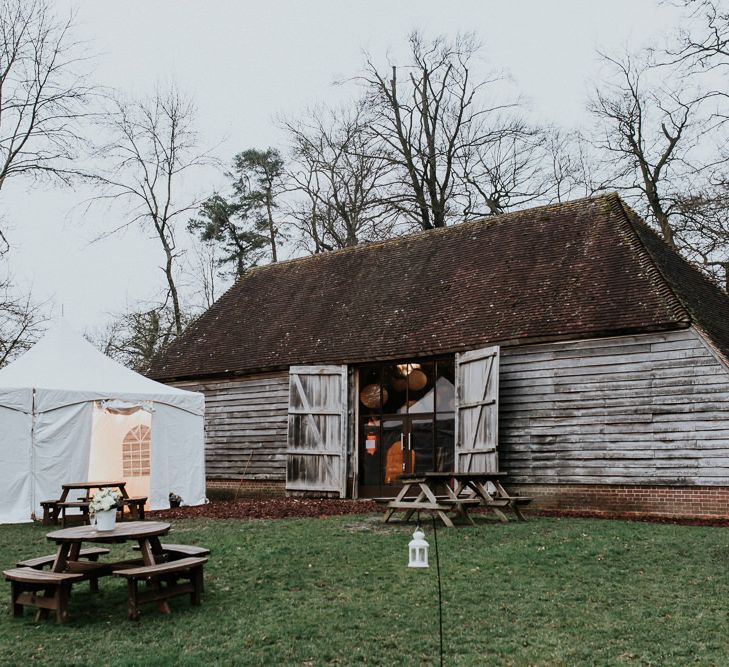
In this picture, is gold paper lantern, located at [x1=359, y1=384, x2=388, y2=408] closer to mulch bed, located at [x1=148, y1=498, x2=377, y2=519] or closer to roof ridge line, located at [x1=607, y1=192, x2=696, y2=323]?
mulch bed, located at [x1=148, y1=498, x2=377, y2=519]

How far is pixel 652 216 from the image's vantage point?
2359 cm

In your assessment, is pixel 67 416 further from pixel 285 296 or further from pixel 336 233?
pixel 336 233

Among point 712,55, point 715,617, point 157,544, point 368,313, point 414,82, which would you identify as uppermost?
point 414,82

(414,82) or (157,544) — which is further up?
(414,82)

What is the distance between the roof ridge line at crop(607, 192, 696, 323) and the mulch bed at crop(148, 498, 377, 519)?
625cm

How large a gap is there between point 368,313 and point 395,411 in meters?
2.45

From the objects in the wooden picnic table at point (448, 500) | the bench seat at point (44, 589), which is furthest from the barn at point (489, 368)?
the bench seat at point (44, 589)

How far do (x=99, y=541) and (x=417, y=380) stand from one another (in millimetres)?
10063

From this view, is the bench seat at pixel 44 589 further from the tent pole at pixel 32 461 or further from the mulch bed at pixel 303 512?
the tent pole at pixel 32 461

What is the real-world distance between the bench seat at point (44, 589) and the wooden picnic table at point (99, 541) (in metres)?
0.28

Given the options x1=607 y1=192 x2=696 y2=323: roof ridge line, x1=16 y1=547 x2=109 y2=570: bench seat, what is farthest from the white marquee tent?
x1=607 y1=192 x2=696 y2=323: roof ridge line

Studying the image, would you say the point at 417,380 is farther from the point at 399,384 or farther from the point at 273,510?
the point at 273,510

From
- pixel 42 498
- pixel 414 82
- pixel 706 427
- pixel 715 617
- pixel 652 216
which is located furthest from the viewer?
pixel 414 82

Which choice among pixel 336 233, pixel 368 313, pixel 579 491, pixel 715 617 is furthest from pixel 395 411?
pixel 336 233
